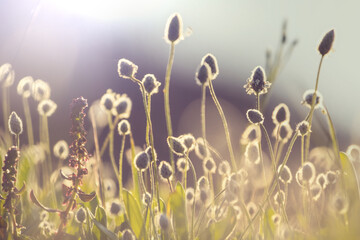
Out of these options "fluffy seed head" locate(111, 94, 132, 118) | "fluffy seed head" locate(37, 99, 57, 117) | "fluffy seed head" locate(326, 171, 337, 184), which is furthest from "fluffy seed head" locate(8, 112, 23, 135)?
"fluffy seed head" locate(326, 171, 337, 184)

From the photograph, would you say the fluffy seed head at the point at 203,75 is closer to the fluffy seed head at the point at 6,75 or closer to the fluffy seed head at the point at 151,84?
the fluffy seed head at the point at 151,84

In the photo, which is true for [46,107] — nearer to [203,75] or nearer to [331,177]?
[203,75]

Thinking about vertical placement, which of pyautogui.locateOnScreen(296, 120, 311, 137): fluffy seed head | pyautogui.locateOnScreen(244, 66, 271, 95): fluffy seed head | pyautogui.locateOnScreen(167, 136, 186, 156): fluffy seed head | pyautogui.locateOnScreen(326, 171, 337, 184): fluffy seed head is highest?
pyautogui.locateOnScreen(244, 66, 271, 95): fluffy seed head

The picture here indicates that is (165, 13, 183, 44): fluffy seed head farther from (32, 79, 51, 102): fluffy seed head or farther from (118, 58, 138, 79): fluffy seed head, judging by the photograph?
(32, 79, 51, 102): fluffy seed head

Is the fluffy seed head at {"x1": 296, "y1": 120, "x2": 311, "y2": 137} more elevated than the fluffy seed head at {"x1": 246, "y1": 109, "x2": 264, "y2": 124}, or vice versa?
the fluffy seed head at {"x1": 246, "y1": 109, "x2": 264, "y2": 124}

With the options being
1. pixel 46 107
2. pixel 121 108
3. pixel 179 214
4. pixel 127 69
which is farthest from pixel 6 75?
pixel 179 214

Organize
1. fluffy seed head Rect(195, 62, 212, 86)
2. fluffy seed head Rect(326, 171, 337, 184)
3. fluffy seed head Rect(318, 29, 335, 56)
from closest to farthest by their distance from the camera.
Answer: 1. fluffy seed head Rect(318, 29, 335, 56)
2. fluffy seed head Rect(195, 62, 212, 86)
3. fluffy seed head Rect(326, 171, 337, 184)
